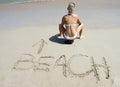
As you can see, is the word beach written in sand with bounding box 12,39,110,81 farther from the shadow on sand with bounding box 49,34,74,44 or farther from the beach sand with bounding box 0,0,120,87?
the shadow on sand with bounding box 49,34,74,44

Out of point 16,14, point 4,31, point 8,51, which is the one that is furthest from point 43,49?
point 16,14

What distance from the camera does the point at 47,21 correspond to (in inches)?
520

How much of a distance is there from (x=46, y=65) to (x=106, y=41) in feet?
8.14

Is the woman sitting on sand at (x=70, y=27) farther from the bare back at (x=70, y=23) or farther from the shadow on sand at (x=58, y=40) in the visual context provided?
the shadow on sand at (x=58, y=40)

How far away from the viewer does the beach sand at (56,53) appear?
777 centimetres

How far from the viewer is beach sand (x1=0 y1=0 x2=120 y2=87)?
7.77 m

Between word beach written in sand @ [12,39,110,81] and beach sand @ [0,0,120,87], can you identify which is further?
word beach written in sand @ [12,39,110,81]

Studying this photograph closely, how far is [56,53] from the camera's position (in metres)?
9.29

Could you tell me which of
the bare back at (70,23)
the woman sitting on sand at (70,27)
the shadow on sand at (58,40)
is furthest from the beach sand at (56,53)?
the bare back at (70,23)

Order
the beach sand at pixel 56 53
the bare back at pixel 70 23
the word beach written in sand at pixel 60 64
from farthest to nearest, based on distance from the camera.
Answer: the bare back at pixel 70 23
the word beach written in sand at pixel 60 64
the beach sand at pixel 56 53

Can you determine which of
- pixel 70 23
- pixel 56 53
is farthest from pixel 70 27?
pixel 56 53

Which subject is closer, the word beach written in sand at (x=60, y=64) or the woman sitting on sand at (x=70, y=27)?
the word beach written in sand at (x=60, y=64)

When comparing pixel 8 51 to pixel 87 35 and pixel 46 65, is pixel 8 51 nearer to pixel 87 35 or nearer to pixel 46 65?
pixel 46 65

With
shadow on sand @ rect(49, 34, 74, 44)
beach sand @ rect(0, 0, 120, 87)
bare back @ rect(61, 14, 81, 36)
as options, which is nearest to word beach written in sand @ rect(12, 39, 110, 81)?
beach sand @ rect(0, 0, 120, 87)
